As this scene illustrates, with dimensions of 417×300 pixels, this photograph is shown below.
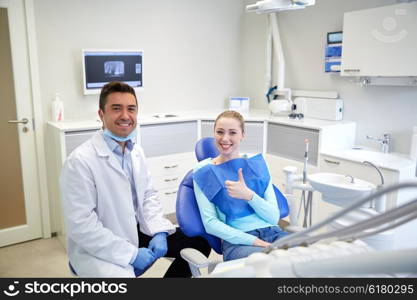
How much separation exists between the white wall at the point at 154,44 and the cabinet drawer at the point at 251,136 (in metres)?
0.57

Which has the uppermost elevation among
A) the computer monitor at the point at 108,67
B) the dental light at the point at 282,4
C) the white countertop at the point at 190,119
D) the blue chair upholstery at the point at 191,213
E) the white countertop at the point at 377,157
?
the dental light at the point at 282,4

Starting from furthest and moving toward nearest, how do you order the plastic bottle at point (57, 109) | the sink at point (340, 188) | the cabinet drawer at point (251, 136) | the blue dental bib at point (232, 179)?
the cabinet drawer at point (251, 136)
the plastic bottle at point (57, 109)
the sink at point (340, 188)
the blue dental bib at point (232, 179)

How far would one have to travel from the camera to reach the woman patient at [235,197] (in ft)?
5.89

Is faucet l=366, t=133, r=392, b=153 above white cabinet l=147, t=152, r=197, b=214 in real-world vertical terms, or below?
above

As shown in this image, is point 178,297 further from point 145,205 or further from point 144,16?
point 144,16

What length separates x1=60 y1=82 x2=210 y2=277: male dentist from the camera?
5.43 feet

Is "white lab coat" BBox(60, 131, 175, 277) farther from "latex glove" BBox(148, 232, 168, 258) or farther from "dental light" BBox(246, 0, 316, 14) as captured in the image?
"dental light" BBox(246, 0, 316, 14)

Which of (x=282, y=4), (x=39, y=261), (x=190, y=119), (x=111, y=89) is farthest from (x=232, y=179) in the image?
(x=39, y=261)

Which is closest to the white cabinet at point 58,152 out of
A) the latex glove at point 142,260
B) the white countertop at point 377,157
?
the latex glove at point 142,260

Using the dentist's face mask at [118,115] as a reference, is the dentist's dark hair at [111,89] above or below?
above

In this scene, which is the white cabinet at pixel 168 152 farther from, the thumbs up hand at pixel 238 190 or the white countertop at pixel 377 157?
the thumbs up hand at pixel 238 190

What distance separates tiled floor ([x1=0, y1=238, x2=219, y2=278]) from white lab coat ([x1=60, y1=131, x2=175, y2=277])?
104 cm

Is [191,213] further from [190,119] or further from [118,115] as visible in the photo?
[190,119]

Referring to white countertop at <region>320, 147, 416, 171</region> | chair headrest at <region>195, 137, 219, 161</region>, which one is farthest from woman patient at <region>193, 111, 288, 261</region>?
white countertop at <region>320, 147, 416, 171</region>
